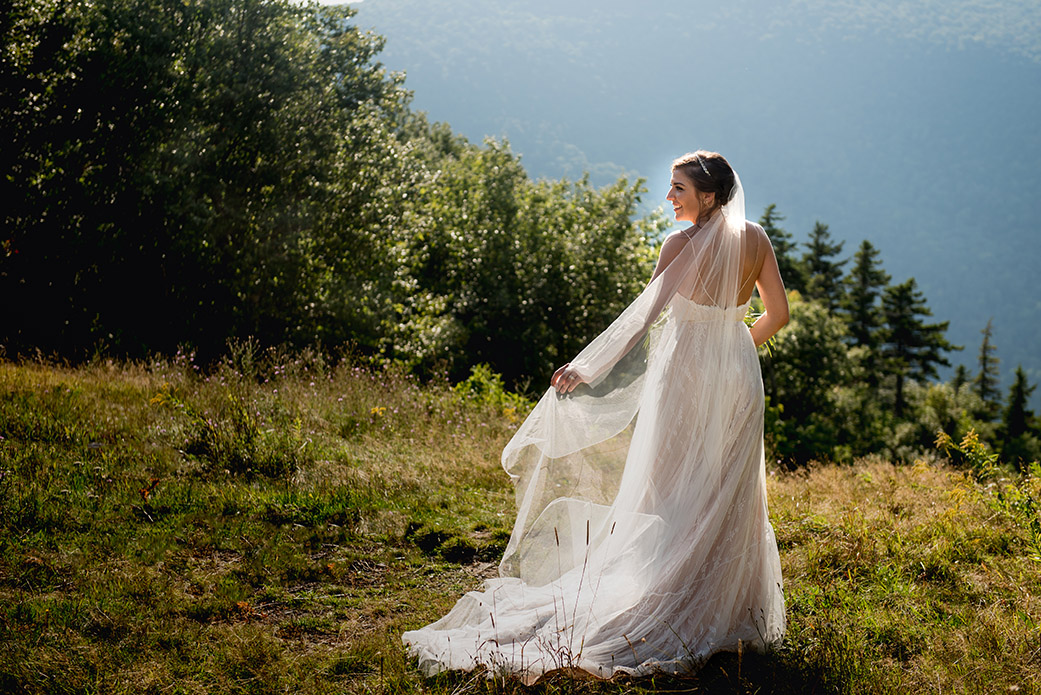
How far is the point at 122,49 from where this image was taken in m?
11.8

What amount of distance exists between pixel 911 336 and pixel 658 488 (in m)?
63.7

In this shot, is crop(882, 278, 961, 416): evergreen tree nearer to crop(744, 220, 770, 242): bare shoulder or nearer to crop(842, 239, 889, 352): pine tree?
crop(842, 239, 889, 352): pine tree

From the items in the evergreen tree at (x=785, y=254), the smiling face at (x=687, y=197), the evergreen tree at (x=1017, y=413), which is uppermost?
the evergreen tree at (x=785, y=254)

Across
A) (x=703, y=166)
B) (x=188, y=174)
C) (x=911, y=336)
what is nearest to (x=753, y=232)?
(x=703, y=166)

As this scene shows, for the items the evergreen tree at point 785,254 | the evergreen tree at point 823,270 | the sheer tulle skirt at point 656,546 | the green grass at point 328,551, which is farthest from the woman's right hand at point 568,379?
the evergreen tree at point 823,270

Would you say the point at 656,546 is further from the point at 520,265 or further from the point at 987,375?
the point at 987,375

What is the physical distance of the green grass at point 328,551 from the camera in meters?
3.42

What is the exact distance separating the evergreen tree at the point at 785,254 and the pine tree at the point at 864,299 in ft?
14.4

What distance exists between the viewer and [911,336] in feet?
195

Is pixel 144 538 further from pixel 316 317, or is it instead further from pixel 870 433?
pixel 870 433

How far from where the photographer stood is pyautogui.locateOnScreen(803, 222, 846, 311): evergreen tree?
6398 centimetres

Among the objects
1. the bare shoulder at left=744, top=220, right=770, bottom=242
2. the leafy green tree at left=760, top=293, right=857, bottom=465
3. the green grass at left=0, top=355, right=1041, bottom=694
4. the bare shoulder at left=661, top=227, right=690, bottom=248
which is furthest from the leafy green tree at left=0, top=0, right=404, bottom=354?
the leafy green tree at left=760, top=293, right=857, bottom=465

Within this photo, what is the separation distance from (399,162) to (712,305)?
13.3 metres

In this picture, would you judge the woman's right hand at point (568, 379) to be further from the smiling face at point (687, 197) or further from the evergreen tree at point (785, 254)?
the evergreen tree at point (785, 254)
